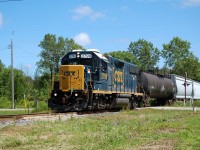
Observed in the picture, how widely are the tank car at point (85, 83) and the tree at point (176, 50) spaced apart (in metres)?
82.5

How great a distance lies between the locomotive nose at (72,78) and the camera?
22156mm

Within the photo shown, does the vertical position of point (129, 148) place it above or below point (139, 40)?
below

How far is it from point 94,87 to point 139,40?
9476 cm

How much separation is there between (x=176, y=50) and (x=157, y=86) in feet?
232

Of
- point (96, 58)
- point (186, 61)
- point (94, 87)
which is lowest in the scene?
point (94, 87)

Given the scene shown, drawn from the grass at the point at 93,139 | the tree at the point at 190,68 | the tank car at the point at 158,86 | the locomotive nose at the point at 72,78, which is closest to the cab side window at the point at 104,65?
the locomotive nose at the point at 72,78

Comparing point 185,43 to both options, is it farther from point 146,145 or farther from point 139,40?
point 146,145

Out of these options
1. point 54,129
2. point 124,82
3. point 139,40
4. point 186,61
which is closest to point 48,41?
point 139,40

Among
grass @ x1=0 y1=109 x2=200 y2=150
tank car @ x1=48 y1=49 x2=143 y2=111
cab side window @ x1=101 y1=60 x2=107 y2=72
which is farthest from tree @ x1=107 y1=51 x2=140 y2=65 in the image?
grass @ x1=0 y1=109 x2=200 y2=150

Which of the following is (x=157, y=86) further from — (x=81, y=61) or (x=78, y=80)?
(x=78, y=80)

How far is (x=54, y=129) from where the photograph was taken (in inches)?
505

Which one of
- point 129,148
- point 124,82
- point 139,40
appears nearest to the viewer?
point 129,148

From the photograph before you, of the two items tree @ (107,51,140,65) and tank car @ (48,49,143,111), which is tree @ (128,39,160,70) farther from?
tank car @ (48,49,143,111)

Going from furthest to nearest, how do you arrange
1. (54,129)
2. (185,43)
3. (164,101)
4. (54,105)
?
1. (185,43)
2. (164,101)
3. (54,105)
4. (54,129)
